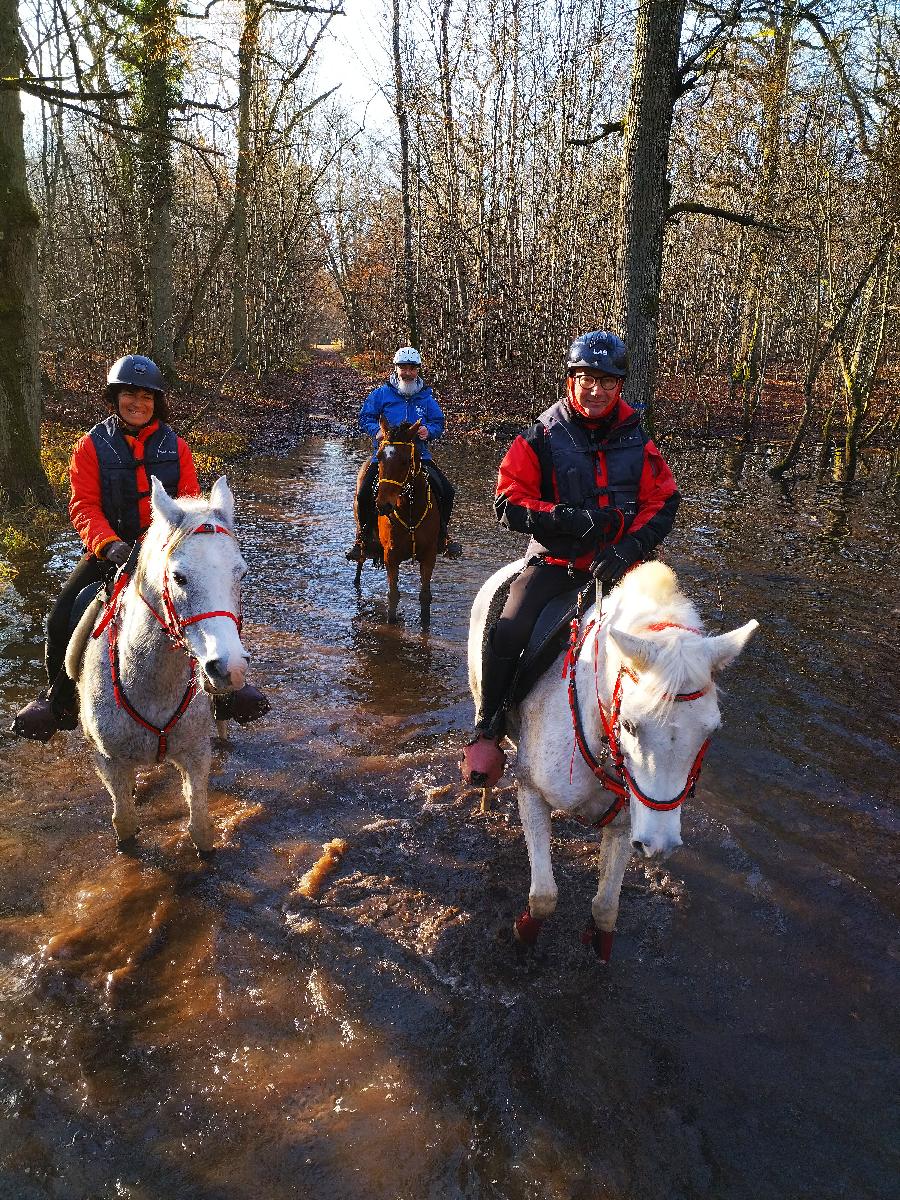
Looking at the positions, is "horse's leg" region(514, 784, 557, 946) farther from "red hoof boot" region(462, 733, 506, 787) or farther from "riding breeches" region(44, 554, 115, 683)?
"riding breeches" region(44, 554, 115, 683)

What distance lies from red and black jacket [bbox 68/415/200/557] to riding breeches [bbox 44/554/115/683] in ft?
0.81

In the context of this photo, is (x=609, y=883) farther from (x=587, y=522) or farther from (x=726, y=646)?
(x=587, y=522)

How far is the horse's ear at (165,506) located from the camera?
126 inches

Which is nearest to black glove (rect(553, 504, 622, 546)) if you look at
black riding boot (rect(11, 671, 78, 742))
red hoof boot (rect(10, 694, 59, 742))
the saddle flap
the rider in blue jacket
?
the saddle flap

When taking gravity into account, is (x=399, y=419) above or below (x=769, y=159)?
below

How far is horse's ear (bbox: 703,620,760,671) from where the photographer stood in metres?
2.51

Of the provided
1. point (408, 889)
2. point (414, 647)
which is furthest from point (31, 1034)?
point (414, 647)

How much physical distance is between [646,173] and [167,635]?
7255mm

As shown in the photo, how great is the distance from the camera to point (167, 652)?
11.9 ft

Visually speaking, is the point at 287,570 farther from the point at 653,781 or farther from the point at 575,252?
the point at 575,252

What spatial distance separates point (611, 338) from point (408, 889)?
11.0ft

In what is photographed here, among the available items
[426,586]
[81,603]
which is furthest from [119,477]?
[426,586]

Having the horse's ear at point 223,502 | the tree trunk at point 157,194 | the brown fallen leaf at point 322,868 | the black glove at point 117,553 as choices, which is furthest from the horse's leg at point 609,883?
the tree trunk at point 157,194

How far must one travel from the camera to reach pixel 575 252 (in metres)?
18.9
